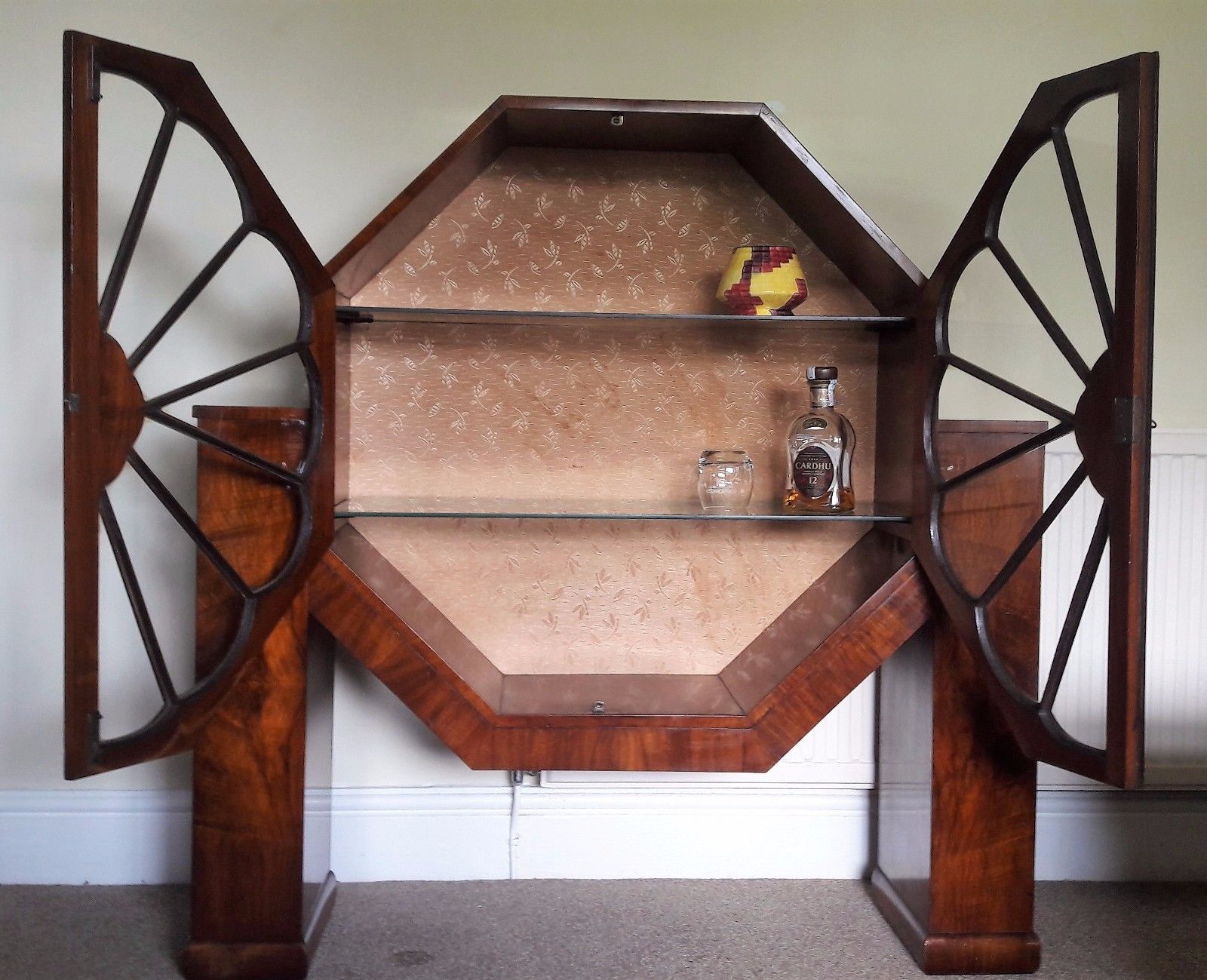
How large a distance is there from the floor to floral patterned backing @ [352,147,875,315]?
116 cm

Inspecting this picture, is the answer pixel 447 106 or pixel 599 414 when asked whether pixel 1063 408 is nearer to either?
pixel 599 414

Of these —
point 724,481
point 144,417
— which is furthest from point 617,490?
point 144,417

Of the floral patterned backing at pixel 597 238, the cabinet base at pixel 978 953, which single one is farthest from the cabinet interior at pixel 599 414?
the cabinet base at pixel 978 953

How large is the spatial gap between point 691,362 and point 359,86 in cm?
85

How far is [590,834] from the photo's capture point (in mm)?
2061

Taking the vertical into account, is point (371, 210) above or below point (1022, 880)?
above

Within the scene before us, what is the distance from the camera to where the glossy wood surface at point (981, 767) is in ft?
5.44

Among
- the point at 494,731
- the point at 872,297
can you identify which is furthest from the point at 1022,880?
the point at 872,297

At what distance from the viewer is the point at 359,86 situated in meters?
1.97

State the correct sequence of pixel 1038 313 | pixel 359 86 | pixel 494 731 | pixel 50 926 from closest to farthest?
pixel 1038 313 → pixel 494 731 → pixel 50 926 → pixel 359 86

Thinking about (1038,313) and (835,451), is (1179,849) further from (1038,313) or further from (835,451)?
(1038,313)

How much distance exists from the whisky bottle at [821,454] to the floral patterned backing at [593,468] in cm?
15

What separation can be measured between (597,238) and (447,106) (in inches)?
15.4

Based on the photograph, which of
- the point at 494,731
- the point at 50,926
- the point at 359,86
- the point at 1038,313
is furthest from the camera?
the point at 359,86
